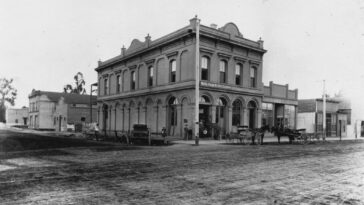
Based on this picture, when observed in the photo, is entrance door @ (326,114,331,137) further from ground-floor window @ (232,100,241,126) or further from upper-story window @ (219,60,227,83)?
upper-story window @ (219,60,227,83)

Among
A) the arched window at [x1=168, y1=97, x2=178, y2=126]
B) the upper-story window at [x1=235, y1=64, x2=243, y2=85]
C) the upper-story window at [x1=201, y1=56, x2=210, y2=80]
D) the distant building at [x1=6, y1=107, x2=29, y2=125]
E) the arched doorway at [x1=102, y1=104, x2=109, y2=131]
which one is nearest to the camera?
the upper-story window at [x1=201, y1=56, x2=210, y2=80]

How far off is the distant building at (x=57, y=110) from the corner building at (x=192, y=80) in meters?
22.6

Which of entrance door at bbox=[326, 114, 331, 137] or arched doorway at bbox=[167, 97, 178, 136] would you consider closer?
arched doorway at bbox=[167, 97, 178, 136]

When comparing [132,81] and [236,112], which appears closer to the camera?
[236,112]

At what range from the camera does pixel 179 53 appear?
1080 inches

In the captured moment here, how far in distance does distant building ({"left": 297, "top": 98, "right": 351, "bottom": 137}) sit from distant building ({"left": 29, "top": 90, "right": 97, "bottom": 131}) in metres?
36.8

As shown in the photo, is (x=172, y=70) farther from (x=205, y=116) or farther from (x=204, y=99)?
(x=205, y=116)

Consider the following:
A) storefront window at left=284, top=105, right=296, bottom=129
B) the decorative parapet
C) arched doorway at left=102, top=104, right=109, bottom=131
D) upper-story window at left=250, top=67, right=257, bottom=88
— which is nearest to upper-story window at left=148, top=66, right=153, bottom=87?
upper-story window at left=250, top=67, right=257, bottom=88

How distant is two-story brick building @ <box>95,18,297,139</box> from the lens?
26.4 meters

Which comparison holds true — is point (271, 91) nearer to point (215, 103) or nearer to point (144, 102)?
point (215, 103)

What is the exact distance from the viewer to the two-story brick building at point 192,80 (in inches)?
1040

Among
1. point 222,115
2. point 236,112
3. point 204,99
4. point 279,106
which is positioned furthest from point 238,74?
point 279,106

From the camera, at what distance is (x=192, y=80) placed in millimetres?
25891

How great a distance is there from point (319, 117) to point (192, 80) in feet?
69.8
